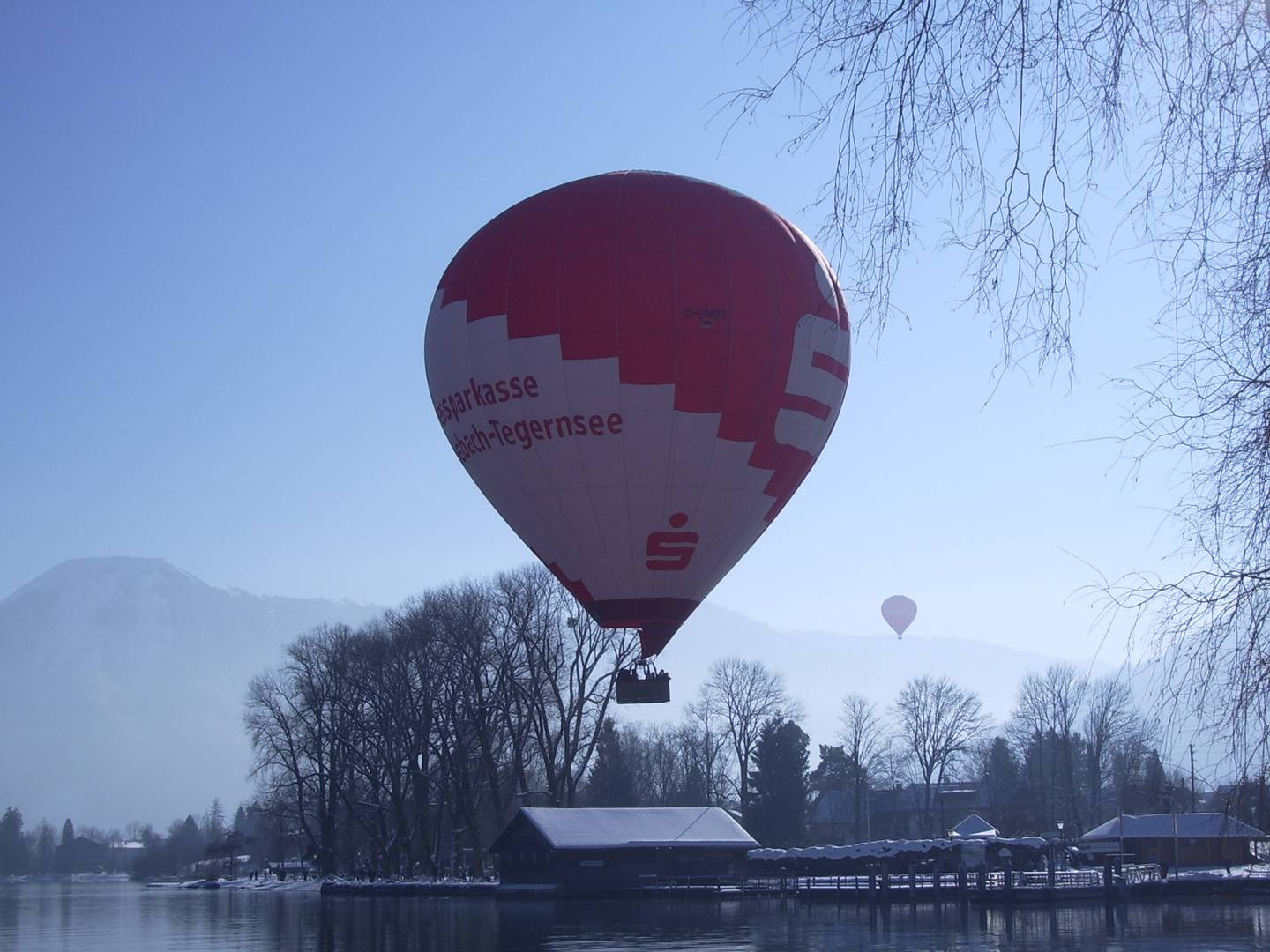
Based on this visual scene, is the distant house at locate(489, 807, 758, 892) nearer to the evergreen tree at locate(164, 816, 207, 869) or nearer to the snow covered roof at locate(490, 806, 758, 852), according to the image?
the snow covered roof at locate(490, 806, 758, 852)

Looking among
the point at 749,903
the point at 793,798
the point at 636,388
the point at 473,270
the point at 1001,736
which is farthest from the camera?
the point at 1001,736

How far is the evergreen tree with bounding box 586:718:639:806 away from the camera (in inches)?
2771

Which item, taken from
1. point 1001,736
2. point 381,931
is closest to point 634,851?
point 381,931

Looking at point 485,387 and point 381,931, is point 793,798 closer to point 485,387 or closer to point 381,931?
point 381,931

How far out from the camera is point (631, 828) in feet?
167

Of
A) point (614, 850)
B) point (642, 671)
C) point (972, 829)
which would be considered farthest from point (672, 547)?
point (972, 829)

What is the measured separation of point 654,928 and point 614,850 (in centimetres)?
1672

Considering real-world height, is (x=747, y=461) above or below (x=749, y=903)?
above

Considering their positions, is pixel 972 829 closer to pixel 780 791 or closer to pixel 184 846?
pixel 780 791

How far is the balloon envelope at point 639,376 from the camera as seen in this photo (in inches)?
836

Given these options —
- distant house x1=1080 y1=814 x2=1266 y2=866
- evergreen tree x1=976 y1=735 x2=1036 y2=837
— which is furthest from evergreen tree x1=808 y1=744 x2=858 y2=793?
distant house x1=1080 y1=814 x2=1266 y2=866

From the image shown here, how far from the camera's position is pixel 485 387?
72.4 ft

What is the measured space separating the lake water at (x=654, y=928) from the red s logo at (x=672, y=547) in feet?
30.3

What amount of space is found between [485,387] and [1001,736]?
7846cm
